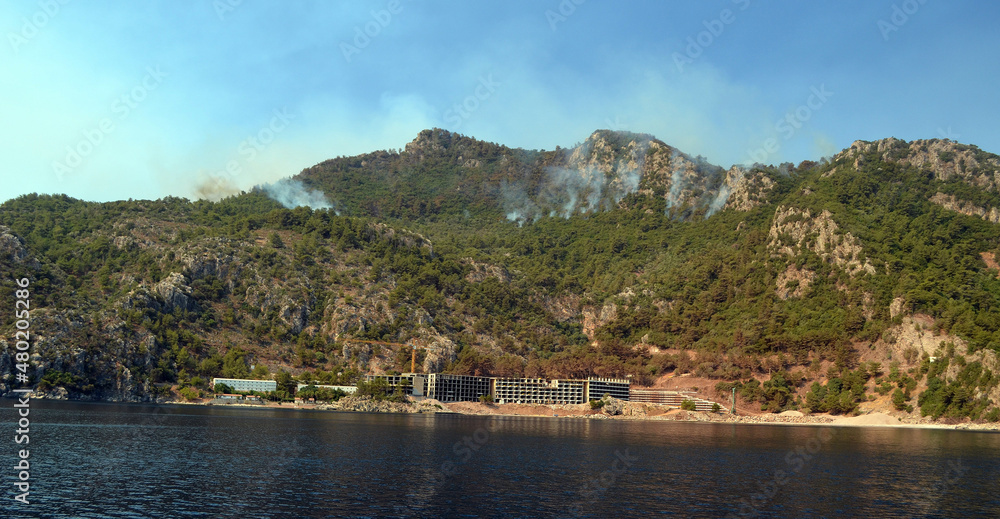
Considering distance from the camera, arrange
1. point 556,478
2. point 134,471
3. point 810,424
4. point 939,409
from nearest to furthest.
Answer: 1. point 134,471
2. point 556,478
3. point 939,409
4. point 810,424

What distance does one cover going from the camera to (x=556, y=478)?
6831 centimetres

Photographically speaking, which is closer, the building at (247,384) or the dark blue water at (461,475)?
the dark blue water at (461,475)

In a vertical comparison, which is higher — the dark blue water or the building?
the dark blue water

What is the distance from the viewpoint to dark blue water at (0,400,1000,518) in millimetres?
51688

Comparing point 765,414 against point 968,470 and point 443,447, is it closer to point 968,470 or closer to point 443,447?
point 968,470

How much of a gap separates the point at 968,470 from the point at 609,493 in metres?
49.1

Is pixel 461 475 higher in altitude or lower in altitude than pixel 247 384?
higher

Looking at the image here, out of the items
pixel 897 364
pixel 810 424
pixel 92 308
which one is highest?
pixel 92 308

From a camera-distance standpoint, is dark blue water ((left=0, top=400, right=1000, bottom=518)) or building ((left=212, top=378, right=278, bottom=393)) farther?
building ((left=212, top=378, right=278, bottom=393))

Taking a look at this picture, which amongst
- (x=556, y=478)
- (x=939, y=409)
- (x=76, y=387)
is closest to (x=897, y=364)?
(x=939, y=409)

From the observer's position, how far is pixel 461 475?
67.4m

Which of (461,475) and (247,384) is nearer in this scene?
(461,475)

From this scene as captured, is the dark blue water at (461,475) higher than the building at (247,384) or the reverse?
higher

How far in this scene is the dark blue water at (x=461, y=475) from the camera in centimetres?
5169
